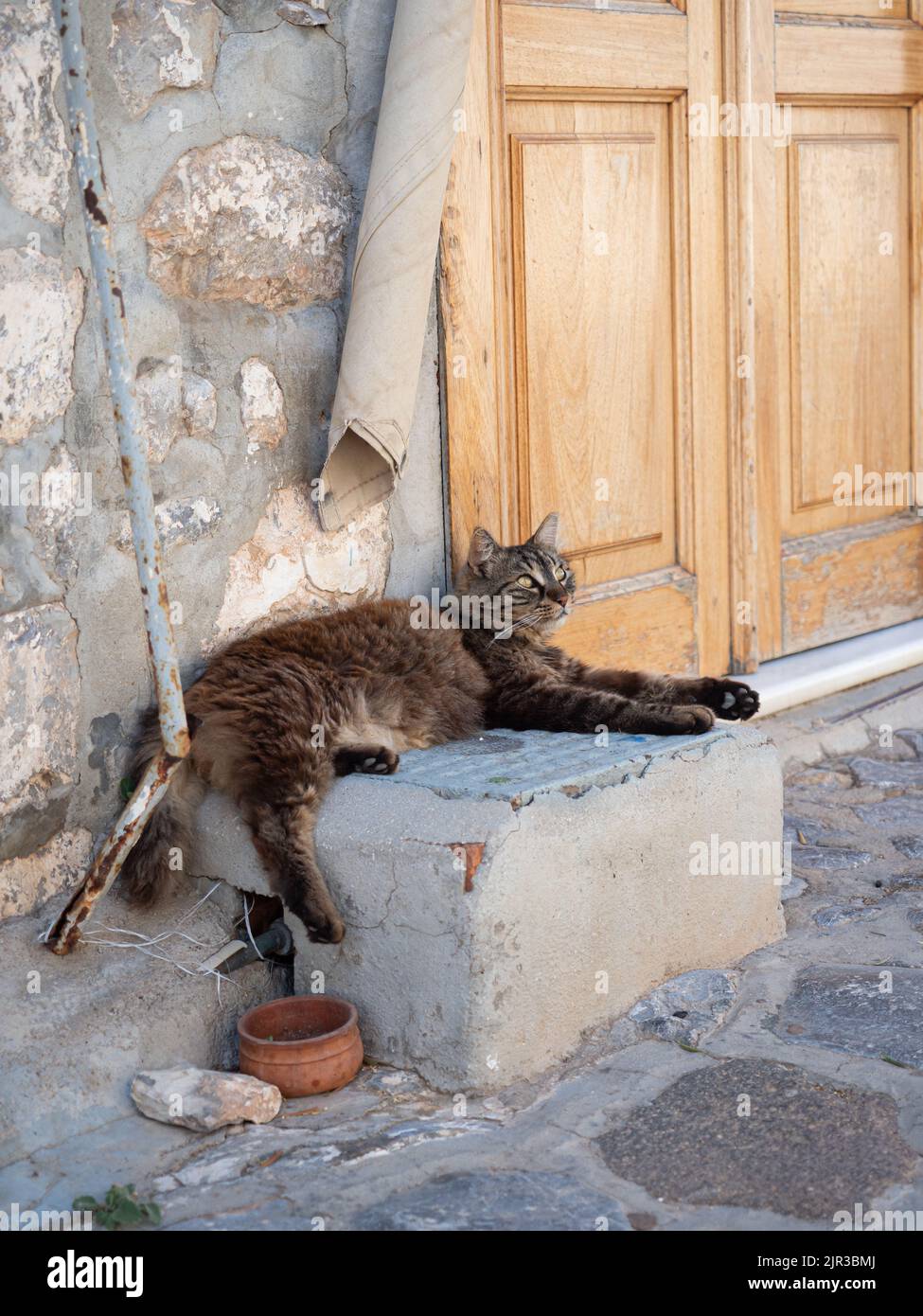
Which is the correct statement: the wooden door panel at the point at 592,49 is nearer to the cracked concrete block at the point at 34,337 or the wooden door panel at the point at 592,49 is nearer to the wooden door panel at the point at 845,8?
the wooden door panel at the point at 845,8

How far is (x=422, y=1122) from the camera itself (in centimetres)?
276

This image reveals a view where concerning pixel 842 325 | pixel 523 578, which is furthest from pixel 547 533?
pixel 842 325

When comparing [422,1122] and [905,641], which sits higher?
[905,641]

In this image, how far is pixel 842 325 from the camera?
17.1 feet

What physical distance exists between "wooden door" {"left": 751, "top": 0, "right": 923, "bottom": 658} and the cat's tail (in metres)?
2.44

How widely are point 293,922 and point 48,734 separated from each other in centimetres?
63

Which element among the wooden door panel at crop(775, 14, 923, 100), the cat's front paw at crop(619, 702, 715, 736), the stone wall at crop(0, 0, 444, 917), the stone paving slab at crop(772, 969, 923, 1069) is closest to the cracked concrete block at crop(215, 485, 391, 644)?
the stone wall at crop(0, 0, 444, 917)

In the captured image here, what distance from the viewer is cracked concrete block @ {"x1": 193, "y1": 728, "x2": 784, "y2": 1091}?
9.40ft

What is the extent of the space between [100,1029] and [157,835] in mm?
437

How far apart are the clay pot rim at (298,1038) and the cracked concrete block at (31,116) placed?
1613mm

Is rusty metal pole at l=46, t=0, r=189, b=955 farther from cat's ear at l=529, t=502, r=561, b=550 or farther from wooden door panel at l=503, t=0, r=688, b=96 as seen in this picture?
wooden door panel at l=503, t=0, r=688, b=96

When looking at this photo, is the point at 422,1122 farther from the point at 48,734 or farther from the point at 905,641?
the point at 905,641

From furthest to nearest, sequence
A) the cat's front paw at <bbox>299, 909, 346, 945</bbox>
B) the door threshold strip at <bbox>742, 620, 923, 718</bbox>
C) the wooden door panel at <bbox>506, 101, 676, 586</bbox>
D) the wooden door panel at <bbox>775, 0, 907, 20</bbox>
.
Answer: the door threshold strip at <bbox>742, 620, 923, 718</bbox>, the wooden door panel at <bbox>775, 0, 907, 20</bbox>, the wooden door panel at <bbox>506, 101, 676, 586</bbox>, the cat's front paw at <bbox>299, 909, 346, 945</bbox>
